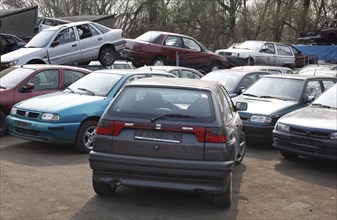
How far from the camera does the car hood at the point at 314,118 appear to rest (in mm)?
6977

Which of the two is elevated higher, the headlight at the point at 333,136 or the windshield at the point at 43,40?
the windshield at the point at 43,40

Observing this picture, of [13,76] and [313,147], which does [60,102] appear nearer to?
[13,76]

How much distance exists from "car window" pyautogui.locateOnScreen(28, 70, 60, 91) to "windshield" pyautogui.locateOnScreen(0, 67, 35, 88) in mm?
206

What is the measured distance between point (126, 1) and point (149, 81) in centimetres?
3333

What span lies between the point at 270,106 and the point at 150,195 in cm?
439

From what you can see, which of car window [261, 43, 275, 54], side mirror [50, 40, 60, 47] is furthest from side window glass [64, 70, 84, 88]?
car window [261, 43, 275, 54]

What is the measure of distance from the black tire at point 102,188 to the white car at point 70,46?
26.0ft

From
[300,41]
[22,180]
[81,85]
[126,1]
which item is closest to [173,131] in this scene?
[22,180]

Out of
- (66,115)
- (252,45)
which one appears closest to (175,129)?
(66,115)

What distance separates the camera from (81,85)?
8.55 metres

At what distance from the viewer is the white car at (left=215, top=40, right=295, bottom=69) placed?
59.7 feet

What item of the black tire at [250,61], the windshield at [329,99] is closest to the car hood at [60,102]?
the windshield at [329,99]

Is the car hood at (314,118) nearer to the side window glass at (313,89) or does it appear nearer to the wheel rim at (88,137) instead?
the side window glass at (313,89)

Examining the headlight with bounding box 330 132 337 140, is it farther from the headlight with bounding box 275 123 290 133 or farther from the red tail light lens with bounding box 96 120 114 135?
the red tail light lens with bounding box 96 120 114 135
